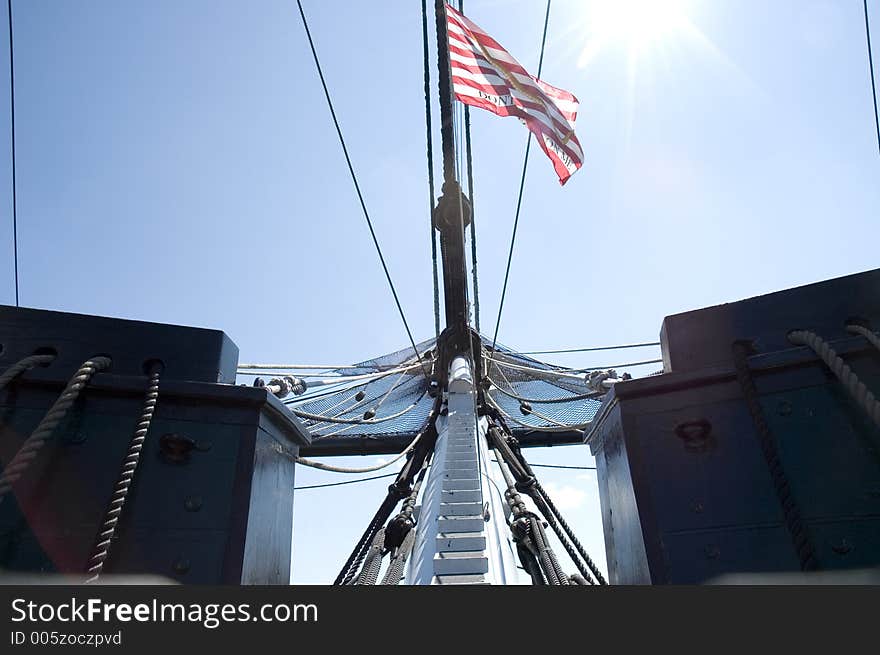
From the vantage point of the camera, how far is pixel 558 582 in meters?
3.42

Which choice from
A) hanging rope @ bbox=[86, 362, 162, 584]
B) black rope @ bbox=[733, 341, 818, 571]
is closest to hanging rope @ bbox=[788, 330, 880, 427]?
black rope @ bbox=[733, 341, 818, 571]

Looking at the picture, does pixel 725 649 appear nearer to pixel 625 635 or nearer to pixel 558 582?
pixel 625 635

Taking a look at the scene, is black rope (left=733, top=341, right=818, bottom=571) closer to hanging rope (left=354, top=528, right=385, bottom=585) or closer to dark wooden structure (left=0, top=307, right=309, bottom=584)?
dark wooden structure (left=0, top=307, right=309, bottom=584)

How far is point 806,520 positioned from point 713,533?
0.28 meters

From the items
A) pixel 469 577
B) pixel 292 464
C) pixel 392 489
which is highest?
pixel 392 489

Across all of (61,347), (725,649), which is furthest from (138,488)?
(725,649)

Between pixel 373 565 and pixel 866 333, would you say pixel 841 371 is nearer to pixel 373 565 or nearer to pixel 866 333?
pixel 866 333

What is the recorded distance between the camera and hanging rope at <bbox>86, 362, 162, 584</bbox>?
5.36ft

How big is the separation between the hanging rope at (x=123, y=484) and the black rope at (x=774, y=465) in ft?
6.67

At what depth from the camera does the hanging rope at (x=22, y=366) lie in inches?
75.3

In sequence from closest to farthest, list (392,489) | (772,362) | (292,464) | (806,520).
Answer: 1. (806,520)
2. (772,362)
3. (292,464)
4. (392,489)

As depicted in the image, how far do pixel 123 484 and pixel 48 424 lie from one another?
0.31m

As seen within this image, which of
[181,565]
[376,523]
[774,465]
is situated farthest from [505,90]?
[376,523]

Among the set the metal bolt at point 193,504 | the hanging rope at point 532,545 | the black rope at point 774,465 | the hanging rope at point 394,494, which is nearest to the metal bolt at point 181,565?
the metal bolt at point 193,504
